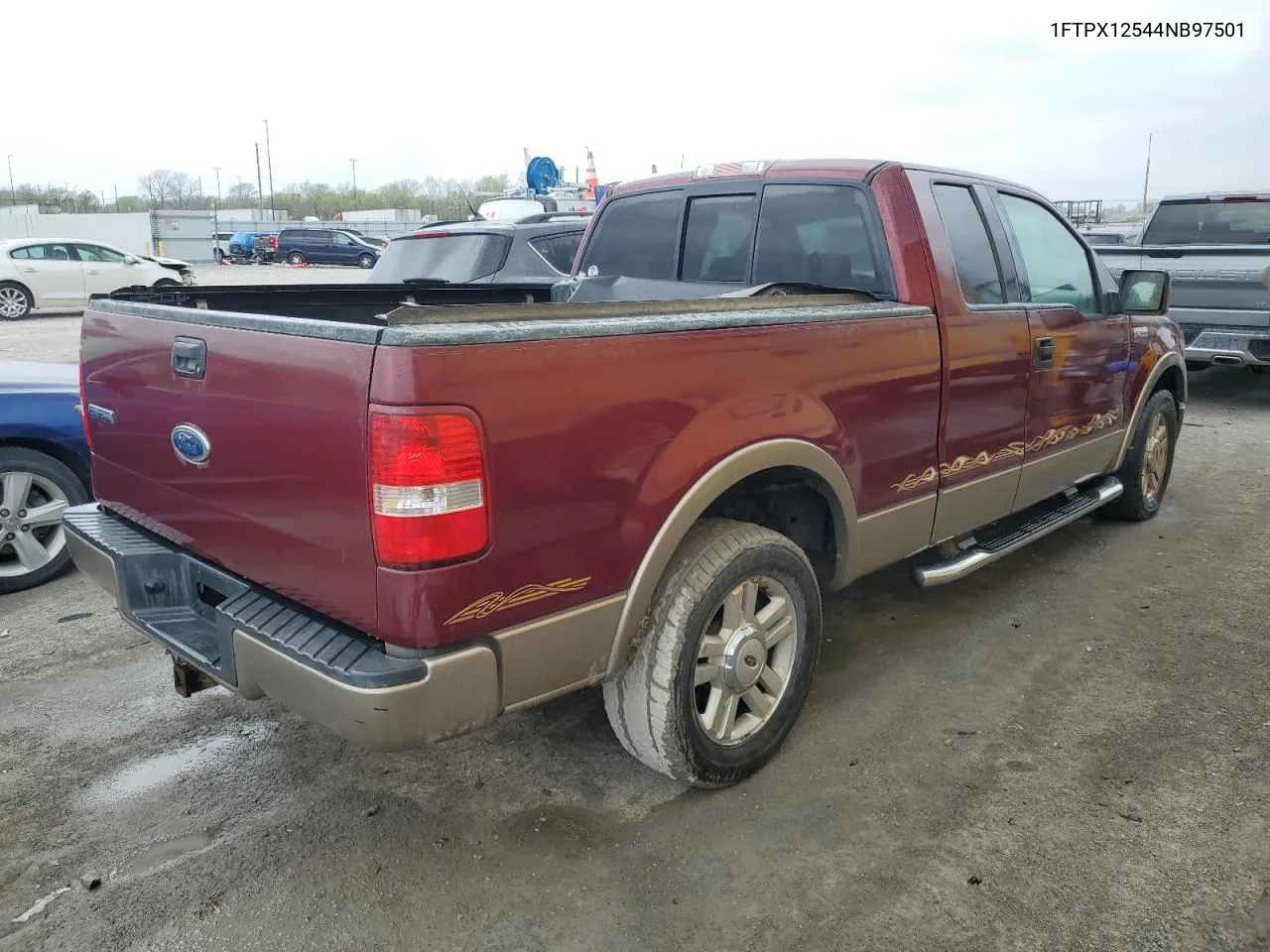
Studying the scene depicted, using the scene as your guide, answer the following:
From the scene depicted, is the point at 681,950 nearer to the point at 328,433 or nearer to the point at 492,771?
the point at 492,771

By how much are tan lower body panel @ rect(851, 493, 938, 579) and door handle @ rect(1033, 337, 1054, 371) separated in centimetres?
87

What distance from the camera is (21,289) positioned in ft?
55.7

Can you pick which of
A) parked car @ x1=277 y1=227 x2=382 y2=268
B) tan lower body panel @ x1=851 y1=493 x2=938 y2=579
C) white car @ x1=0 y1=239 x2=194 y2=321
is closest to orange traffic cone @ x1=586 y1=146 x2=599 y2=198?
white car @ x1=0 y1=239 x2=194 y2=321

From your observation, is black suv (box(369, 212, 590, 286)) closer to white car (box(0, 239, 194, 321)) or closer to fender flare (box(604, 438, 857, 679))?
fender flare (box(604, 438, 857, 679))

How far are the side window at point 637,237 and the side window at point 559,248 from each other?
2.85m

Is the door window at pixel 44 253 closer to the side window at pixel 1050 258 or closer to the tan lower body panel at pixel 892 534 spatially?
the side window at pixel 1050 258

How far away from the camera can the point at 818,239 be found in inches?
147

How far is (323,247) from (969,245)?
120 ft

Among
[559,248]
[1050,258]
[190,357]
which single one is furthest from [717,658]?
[559,248]

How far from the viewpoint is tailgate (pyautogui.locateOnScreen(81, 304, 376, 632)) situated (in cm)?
217

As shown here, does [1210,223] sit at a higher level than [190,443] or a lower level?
higher

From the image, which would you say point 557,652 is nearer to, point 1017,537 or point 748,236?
point 748,236

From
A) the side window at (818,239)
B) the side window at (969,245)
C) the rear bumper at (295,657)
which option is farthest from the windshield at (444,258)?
the rear bumper at (295,657)

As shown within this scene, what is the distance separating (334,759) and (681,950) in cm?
140
